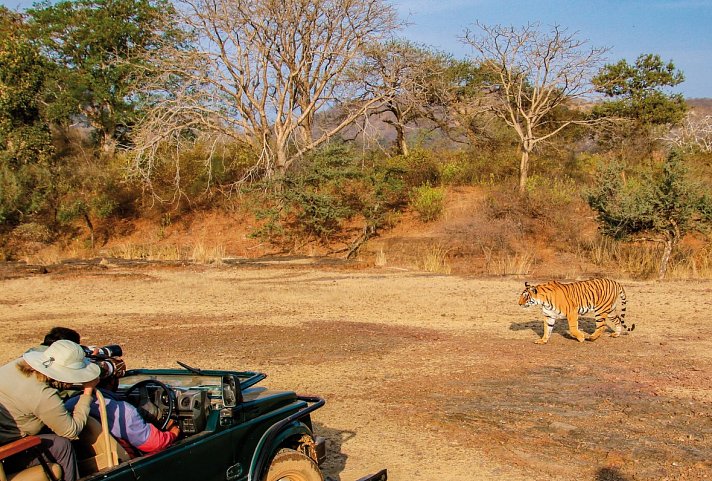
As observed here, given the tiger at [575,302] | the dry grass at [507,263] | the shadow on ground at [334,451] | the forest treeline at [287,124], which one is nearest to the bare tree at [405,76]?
the forest treeline at [287,124]

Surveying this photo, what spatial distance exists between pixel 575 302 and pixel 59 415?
1011 cm

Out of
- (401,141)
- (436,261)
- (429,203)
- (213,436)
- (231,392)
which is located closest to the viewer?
(213,436)

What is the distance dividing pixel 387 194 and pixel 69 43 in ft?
65.2

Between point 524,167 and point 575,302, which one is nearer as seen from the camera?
point 575,302

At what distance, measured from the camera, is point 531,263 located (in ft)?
78.8

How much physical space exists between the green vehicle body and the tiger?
7.76 m

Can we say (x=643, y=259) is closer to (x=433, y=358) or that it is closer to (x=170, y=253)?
(x=433, y=358)

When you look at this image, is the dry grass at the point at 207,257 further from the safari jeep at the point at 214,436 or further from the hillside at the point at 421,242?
the safari jeep at the point at 214,436

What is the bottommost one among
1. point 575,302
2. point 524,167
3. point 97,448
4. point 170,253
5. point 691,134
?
point 170,253

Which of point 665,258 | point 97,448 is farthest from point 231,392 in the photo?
point 665,258

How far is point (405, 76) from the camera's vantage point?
105ft

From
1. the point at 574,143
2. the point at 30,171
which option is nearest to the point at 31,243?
the point at 30,171

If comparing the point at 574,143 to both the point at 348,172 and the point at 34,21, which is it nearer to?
the point at 348,172

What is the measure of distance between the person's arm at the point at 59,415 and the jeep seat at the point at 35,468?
0.17m
